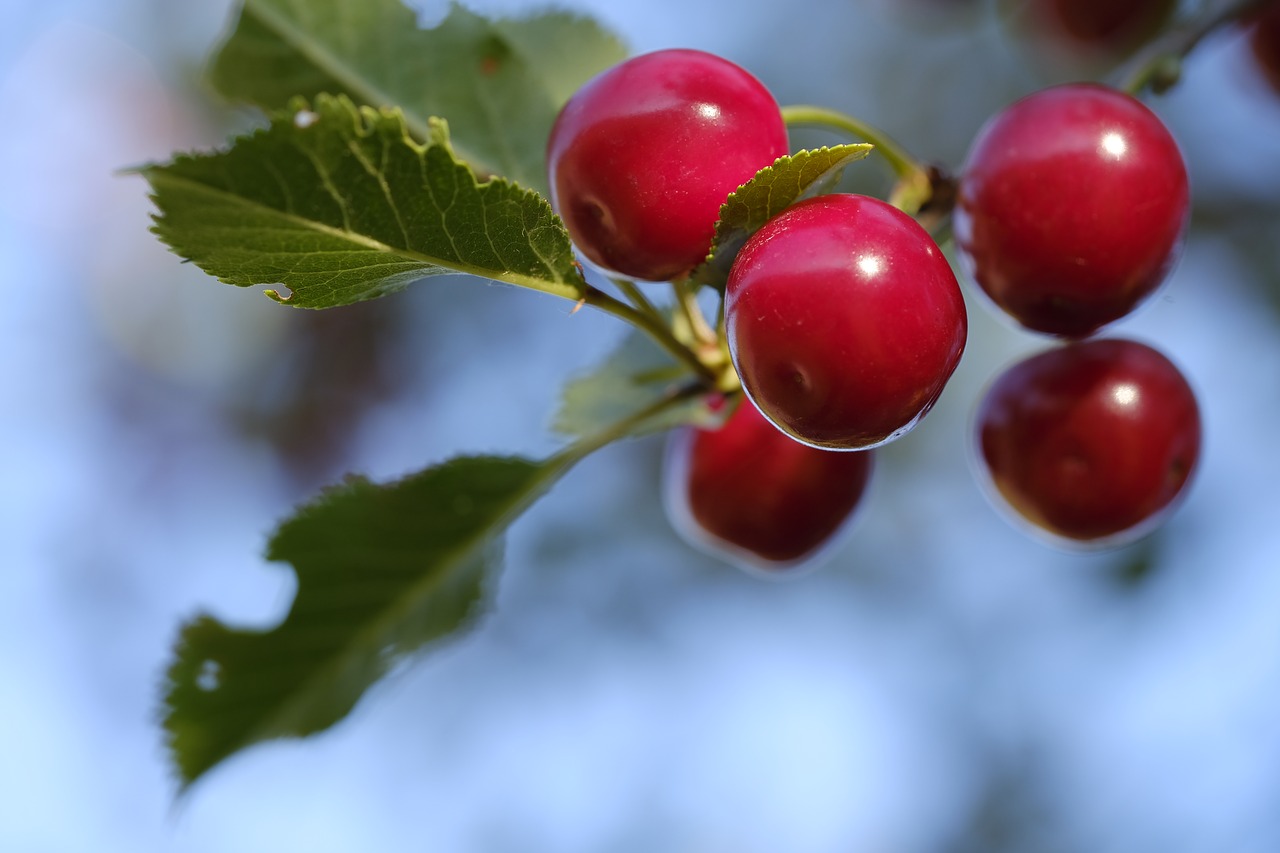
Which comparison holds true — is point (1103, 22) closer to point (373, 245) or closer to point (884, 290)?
point (884, 290)

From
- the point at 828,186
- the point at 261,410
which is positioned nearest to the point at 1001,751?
the point at 261,410

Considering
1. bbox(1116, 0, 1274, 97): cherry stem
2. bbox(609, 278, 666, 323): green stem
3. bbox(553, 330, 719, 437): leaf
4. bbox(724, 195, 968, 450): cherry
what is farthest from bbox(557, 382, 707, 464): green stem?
bbox(1116, 0, 1274, 97): cherry stem

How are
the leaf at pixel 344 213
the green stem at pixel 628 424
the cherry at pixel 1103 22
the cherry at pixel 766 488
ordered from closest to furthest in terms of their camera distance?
the leaf at pixel 344 213, the green stem at pixel 628 424, the cherry at pixel 766 488, the cherry at pixel 1103 22

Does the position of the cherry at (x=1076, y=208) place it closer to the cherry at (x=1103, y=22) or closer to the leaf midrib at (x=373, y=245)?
the leaf midrib at (x=373, y=245)

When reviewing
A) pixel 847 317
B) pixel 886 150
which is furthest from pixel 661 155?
pixel 886 150

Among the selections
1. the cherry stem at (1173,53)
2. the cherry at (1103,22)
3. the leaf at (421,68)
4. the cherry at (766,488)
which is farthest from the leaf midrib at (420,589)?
the cherry at (1103,22)

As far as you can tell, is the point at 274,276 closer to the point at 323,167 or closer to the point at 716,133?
the point at 323,167
